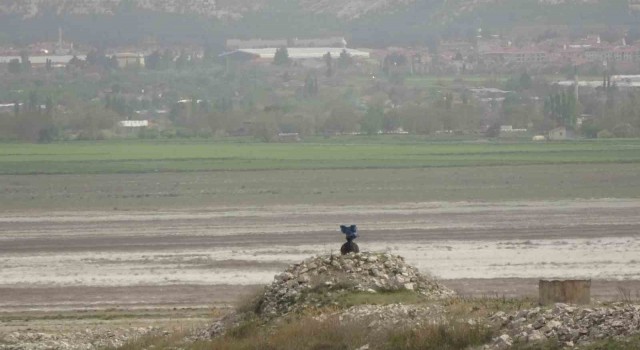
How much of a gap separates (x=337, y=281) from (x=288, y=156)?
155ft

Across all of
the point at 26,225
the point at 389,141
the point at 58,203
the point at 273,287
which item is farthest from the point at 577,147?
the point at 273,287

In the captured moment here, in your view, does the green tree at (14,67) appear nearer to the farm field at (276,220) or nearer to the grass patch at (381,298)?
the farm field at (276,220)

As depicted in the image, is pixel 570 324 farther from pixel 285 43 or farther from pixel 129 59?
pixel 285 43

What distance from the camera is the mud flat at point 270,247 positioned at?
2789 cm

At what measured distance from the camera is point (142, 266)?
A: 1236 inches

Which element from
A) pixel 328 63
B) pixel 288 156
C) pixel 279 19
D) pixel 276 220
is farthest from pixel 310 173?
pixel 279 19

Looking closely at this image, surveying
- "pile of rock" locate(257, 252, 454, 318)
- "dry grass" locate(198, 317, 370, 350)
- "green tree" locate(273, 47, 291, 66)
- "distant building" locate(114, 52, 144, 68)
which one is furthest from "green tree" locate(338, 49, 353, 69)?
"dry grass" locate(198, 317, 370, 350)

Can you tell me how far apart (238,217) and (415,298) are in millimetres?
23475

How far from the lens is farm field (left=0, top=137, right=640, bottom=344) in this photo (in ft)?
92.1

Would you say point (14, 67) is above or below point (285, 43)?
below

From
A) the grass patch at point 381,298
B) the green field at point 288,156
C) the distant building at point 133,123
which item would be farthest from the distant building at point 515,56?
the grass patch at point 381,298

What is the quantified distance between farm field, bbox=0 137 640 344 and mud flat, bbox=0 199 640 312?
0.15ft

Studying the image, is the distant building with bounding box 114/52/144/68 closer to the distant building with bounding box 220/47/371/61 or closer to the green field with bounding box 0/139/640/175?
the distant building with bounding box 220/47/371/61

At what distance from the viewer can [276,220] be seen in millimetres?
40812
